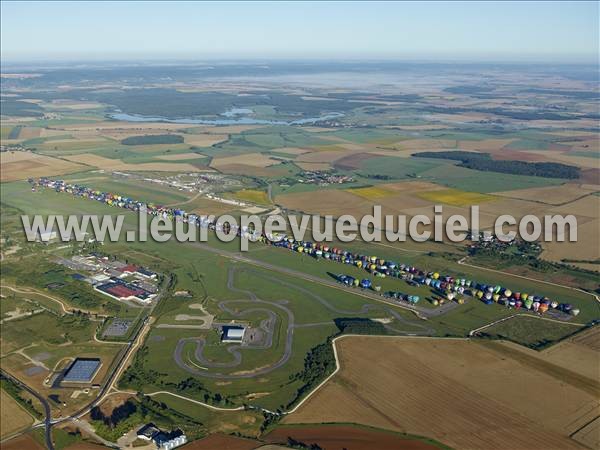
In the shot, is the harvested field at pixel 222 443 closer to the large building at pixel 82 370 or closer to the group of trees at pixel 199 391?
the group of trees at pixel 199 391

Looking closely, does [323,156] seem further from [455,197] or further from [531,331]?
[531,331]

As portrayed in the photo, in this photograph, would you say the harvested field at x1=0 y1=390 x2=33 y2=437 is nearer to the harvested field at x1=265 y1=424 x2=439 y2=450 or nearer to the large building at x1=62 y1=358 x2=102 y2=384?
the large building at x1=62 y1=358 x2=102 y2=384

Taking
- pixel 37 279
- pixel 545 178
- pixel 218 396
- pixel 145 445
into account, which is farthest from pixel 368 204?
pixel 145 445

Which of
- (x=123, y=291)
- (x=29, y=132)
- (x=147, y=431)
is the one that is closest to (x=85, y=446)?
(x=147, y=431)

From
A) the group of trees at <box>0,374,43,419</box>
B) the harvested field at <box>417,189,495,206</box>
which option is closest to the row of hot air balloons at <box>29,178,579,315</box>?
the harvested field at <box>417,189,495,206</box>

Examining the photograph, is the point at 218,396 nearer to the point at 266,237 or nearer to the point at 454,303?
the point at 454,303

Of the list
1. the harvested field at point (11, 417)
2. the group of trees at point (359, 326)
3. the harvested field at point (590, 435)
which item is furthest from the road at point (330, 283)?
the harvested field at point (11, 417)
